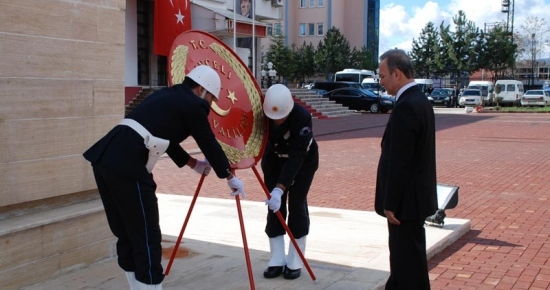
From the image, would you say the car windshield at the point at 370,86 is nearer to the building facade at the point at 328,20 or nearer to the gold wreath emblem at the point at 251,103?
the building facade at the point at 328,20

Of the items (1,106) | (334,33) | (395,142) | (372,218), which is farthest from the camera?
(334,33)

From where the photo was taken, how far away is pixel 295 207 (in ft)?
18.5

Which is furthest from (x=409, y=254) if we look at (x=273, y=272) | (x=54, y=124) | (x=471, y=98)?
(x=471, y=98)

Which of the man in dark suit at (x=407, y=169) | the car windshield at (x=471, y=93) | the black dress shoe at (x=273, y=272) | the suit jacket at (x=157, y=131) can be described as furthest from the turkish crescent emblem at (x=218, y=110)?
the car windshield at (x=471, y=93)

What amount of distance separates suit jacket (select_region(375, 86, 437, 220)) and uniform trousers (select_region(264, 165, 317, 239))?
4.11 ft

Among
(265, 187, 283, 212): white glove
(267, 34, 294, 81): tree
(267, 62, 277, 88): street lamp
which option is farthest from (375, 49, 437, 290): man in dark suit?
(267, 34, 294, 81): tree

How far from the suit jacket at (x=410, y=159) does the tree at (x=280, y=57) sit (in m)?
63.3

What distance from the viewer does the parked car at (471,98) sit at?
160ft

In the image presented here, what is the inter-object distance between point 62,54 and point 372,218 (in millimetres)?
4655

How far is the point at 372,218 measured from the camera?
27.7ft

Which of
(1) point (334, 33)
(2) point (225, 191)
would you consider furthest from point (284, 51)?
(2) point (225, 191)

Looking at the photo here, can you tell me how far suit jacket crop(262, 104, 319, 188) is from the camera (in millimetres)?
5273

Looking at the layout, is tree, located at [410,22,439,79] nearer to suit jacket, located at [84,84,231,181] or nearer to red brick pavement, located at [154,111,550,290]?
red brick pavement, located at [154,111,550,290]

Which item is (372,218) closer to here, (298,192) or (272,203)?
(298,192)
